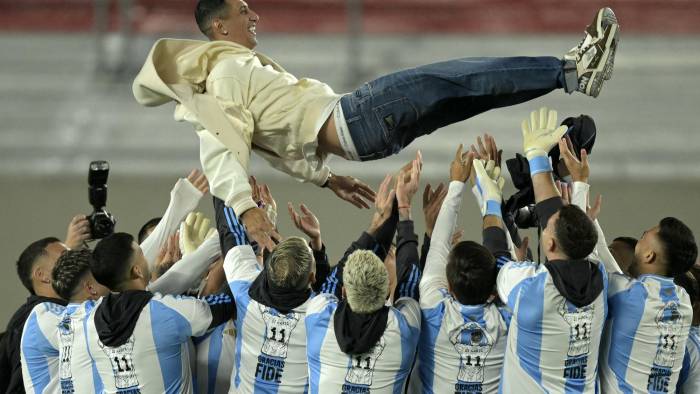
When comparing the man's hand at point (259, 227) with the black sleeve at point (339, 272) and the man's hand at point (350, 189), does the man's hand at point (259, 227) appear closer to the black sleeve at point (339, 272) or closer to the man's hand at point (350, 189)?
the black sleeve at point (339, 272)

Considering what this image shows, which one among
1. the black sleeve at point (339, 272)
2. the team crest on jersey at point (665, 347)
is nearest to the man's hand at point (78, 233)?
the black sleeve at point (339, 272)

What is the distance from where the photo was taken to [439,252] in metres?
3.29

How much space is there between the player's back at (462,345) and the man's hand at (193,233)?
923 mm

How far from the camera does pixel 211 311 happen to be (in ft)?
10.7

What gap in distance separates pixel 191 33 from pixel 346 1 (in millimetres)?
900

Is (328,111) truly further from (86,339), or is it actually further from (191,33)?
(191,33)

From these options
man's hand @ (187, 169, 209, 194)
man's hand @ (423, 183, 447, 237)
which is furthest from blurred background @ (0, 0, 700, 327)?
man's hand @ (423, 183, 447, 237)

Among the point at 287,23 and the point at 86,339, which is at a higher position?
the point at 287,23

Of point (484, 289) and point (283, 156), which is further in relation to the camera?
point (283, 156)

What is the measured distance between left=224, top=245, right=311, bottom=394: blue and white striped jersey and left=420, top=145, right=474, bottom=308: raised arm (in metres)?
0.36

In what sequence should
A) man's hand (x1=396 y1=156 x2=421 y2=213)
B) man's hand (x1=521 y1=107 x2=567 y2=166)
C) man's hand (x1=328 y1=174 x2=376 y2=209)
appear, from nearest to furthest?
man's hand (x1=521 y1=107 x2=567 y2=166) < man's hand (x1=396 y1=156 x2=421 y2=213) < man's hand (x1=328 y1=174 x2=376 y2=209)

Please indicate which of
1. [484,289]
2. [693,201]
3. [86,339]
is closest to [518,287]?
[484,289]

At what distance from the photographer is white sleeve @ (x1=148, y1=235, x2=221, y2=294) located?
3.43 meters

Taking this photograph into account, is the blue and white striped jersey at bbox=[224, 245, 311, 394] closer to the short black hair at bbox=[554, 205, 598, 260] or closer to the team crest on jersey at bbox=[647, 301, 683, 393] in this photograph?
the short black hair at bbox=[554, 205, 598, 260]
